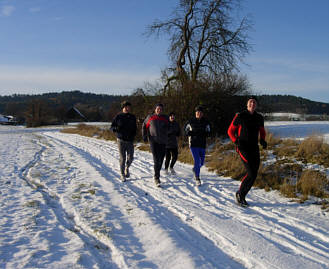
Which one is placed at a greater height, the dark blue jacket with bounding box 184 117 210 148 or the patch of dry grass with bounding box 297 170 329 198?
the dark blue jacket with bounding box 184 117 210 148

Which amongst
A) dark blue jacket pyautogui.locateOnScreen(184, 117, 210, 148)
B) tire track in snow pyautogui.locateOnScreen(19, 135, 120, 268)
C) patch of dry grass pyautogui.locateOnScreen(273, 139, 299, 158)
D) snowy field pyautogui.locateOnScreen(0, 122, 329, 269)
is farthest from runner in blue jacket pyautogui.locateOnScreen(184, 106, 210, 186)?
tire track in snow pyautogui.locateOnScreen(19, 135, 120, 268)

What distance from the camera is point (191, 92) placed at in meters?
13.3

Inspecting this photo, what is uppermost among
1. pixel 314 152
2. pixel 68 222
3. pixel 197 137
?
pixel 197 137

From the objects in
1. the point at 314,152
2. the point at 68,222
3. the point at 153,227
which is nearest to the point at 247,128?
the point at 153,227

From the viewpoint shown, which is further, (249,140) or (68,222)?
(249,140)

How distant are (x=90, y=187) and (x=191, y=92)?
27.5 feet

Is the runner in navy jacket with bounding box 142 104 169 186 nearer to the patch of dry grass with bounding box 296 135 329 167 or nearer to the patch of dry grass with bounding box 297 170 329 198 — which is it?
the patch of dry grass with bounding box 297 170 329 198

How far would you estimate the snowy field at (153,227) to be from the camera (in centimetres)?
316

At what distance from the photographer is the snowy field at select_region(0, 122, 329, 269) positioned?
3.16 metres

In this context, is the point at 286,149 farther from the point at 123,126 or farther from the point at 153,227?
the point at 153,227

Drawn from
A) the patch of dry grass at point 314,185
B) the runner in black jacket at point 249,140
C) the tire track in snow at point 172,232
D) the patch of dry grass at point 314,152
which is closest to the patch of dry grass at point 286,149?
the patch of dry grass at point 314,152

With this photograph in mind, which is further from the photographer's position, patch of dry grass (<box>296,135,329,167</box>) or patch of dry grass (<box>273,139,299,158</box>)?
patch of dry grass (<box>273,139,299,158</box>)

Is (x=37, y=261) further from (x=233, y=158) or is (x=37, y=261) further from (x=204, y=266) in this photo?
(x=233, y=158)

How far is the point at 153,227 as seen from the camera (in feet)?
13.3
